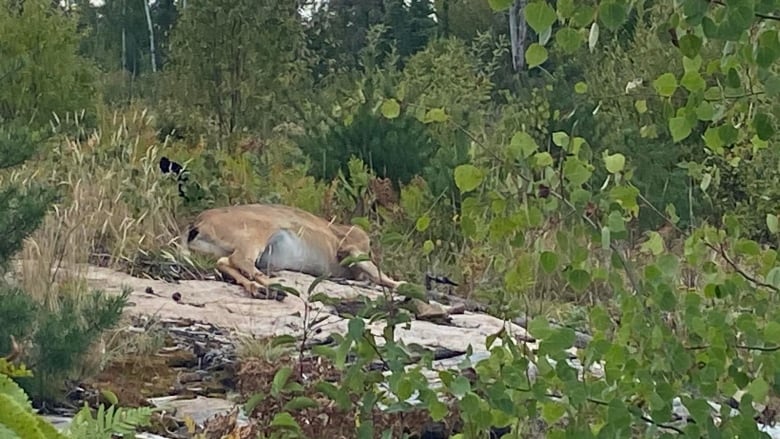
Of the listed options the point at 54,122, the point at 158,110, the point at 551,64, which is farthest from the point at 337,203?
the point at 551,64

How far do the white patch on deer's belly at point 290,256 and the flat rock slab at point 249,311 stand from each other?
51 centimetres

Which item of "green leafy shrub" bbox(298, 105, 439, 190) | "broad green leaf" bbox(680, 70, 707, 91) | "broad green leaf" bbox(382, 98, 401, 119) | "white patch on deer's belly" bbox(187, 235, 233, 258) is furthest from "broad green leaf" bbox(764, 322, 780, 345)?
"green leafy shrub" bbox(298, 105, 439, 190)

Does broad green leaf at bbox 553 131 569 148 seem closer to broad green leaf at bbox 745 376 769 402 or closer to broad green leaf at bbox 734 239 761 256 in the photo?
broad green leaf at bbox 734 239 761 256

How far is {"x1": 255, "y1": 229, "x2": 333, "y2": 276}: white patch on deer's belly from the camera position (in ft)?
27.9

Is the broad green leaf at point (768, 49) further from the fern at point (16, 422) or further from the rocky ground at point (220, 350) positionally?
the rocky ground at point (220, 350)

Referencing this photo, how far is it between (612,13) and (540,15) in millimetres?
107

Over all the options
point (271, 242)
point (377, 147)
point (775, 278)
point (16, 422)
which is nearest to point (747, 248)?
point (775, 278)

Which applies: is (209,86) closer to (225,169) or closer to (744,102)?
(225,169)

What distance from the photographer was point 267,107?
14977 millimetres

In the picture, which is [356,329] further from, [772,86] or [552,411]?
[772,86]

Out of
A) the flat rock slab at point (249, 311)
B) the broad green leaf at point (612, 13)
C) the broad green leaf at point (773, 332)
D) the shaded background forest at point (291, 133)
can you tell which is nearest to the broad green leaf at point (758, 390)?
the broad green leaf at point (773, 332)

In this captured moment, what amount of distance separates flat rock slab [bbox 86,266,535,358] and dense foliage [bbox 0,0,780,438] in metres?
0.31

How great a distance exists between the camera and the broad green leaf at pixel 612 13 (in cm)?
→ 176

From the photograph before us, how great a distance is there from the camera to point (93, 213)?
8.38 m
